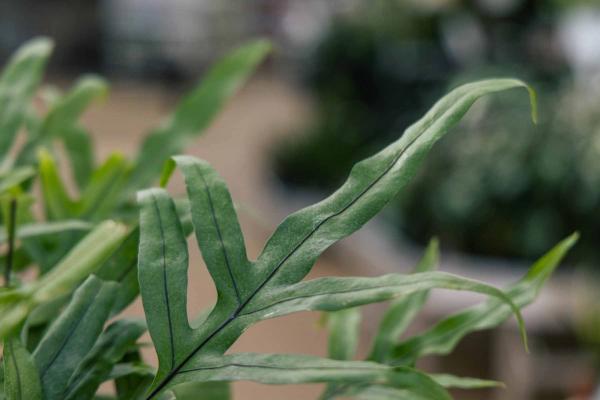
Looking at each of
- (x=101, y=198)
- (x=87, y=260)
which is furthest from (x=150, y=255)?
(x=101, y=198)

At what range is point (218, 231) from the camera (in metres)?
0.36

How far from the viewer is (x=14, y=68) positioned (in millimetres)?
565

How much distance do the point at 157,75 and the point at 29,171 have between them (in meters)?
7.57

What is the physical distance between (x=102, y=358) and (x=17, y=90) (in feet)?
0.79

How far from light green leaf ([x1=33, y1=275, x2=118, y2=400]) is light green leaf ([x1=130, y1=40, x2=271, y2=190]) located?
194 mm

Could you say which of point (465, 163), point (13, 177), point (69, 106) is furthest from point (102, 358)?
point (465, 163)

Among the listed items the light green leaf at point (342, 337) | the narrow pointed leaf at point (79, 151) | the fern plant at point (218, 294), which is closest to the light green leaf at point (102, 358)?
the fern plant at point (218, 294)

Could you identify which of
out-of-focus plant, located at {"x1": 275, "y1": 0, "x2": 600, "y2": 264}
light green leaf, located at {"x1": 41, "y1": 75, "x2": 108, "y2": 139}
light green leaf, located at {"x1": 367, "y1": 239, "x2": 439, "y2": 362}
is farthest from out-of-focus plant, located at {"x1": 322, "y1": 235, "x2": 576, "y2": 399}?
out-of-focus plant, located at {"x1": 275, "y1": 0, "x2": 600, "y2": 264}

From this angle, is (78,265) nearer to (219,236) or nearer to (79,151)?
(219,236)

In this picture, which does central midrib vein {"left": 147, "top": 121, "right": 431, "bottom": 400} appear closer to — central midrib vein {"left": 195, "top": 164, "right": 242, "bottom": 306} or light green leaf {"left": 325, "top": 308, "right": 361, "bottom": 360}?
central midrib vein {"left": 195, "top": 164, "right": 242, "bottom": 306}

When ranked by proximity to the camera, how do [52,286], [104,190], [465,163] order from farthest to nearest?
[465,163], [104,190], [52,286]

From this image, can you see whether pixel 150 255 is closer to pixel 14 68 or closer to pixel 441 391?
pixel 441 391

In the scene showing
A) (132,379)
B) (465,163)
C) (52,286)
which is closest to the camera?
(52,286)

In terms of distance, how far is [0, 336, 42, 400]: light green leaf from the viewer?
1.09ft
